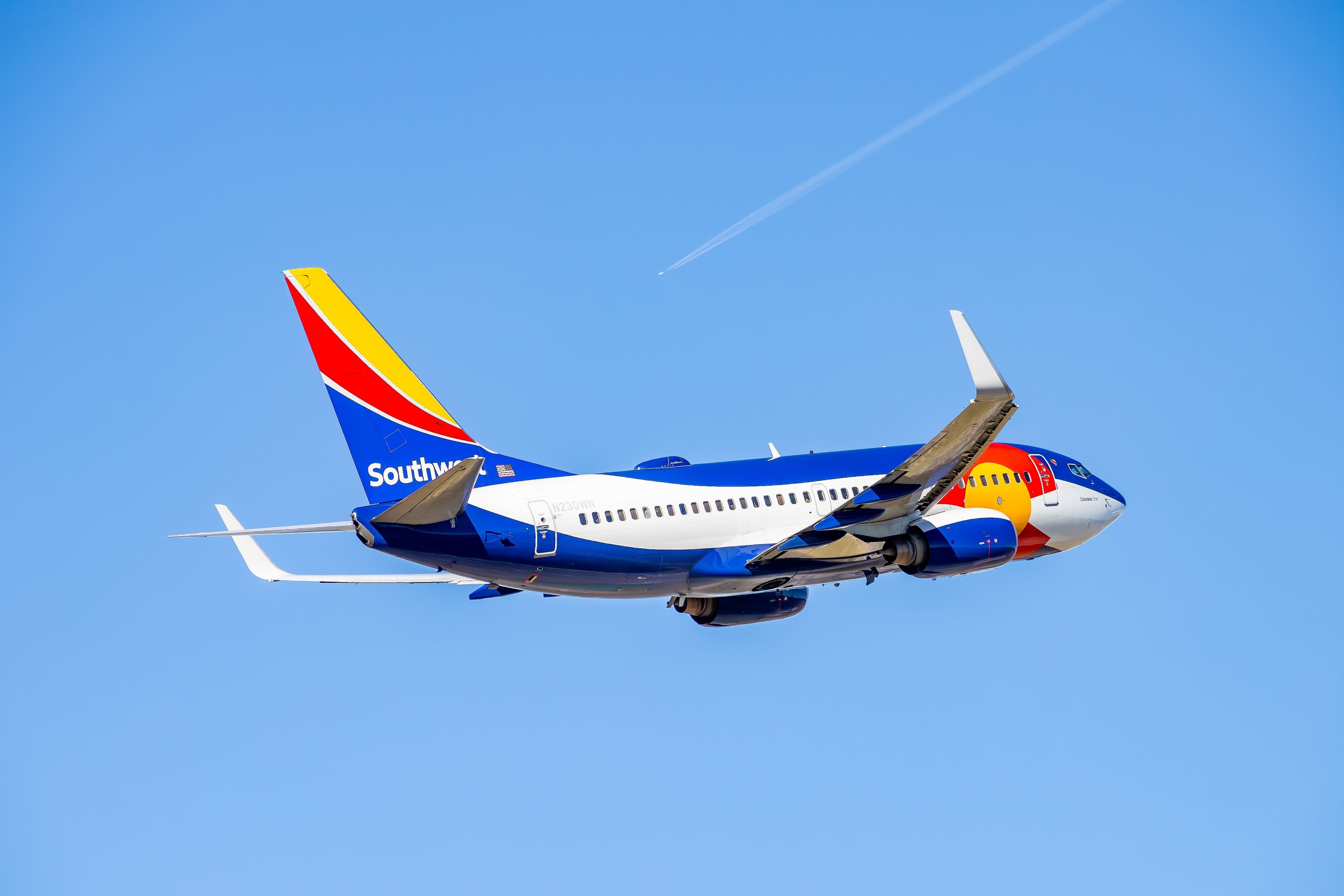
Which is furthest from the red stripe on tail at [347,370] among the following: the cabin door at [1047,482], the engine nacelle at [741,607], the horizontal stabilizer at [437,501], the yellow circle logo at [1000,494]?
the cabin door at [1047,482]

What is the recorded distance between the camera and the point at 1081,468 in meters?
47.9

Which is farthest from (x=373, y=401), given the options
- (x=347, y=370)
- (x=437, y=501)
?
(x=437, y=501)

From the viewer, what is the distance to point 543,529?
3619 centimetres

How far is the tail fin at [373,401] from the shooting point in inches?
1414

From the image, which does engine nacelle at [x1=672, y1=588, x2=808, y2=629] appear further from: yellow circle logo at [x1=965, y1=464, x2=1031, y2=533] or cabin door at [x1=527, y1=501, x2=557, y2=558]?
cabin door at [x1=527, y1=501, x2=557, y2=558]

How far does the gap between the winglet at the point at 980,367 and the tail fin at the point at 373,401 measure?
12.7 metres

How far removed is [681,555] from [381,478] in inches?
343

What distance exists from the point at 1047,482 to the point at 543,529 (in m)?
19.0

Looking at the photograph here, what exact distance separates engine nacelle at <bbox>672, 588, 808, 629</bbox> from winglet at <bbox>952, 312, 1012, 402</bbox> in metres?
13.7

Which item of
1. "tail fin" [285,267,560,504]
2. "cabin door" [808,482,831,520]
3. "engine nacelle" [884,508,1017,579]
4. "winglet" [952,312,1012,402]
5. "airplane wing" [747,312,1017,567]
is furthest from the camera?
"cabin door" [808,482,831,520]

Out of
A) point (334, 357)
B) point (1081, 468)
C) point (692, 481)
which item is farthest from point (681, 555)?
point (1081, 468)

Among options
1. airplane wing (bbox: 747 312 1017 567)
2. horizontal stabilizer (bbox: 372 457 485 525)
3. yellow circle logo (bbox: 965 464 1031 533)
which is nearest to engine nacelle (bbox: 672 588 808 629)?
airplane wing (bbox: 747 312 1017 567)

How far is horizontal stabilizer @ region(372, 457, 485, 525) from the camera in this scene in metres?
32.6

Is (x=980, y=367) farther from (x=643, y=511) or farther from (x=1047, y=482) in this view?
(x=1047, y=482)
